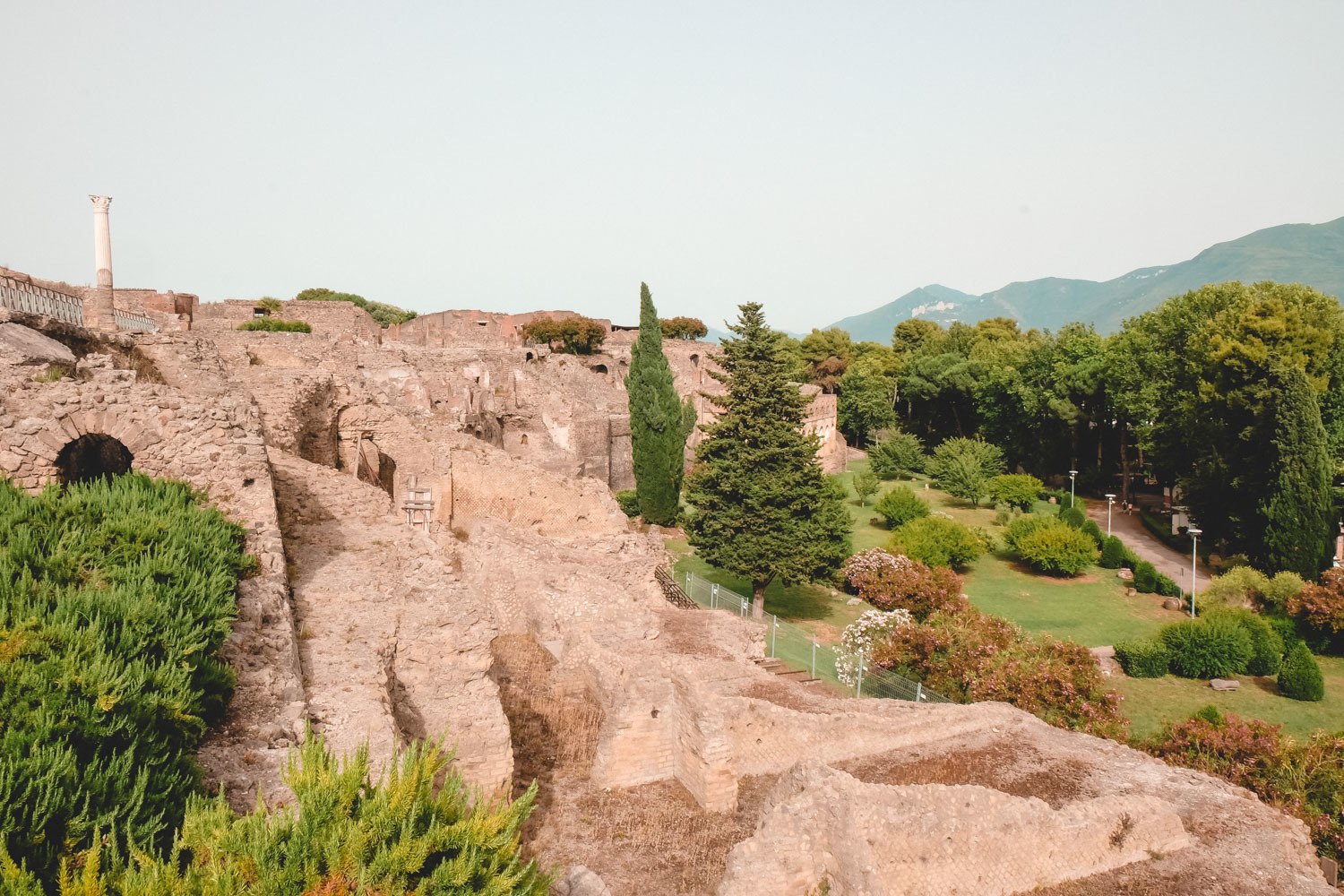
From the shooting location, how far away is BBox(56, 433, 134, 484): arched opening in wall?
9.73m

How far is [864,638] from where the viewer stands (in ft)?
62.2

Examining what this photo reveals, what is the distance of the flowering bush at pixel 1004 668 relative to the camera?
15117mm

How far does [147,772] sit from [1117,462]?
180ft

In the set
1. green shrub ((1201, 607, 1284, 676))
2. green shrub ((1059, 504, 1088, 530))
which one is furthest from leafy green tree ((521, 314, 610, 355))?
green shrub ((1201, 607, 1284, 676))

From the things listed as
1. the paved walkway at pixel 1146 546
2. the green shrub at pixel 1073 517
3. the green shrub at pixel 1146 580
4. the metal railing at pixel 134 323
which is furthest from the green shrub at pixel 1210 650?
the metal railing at pixel 134 323

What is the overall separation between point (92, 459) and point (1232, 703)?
24093 millimetres

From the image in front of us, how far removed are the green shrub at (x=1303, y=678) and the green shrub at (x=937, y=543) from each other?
33.6ft

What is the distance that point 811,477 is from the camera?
917 inches

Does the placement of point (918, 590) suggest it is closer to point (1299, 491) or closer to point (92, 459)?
point (1299, 491)

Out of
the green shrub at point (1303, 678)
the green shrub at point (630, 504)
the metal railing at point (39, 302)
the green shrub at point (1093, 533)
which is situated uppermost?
the metal railing at point (39, 302)

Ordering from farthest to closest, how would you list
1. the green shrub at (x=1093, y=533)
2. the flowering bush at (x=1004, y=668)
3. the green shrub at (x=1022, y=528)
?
the green shrub at (x=1093, y=533)
the green shrub at (x=1022, y=528)
the flowering bush at (x=1004, y=668)

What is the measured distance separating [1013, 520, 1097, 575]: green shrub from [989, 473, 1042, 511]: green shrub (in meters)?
10.2

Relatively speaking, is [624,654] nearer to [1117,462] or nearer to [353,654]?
[353,654]

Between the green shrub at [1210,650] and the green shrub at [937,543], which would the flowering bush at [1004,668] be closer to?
the green shrub at [1210,650]
